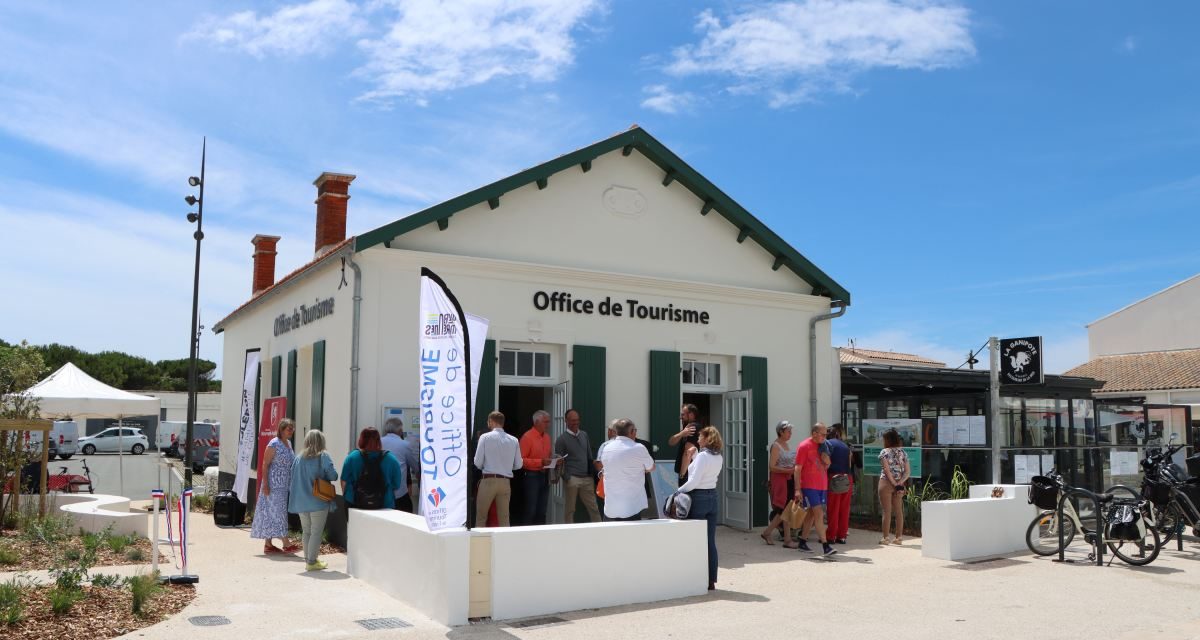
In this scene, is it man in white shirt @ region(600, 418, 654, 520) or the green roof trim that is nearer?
man in white shirt @ region(600, 418, 654, 520)

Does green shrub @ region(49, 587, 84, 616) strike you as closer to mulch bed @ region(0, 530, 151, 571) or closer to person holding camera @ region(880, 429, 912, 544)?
mulch bed @ region(0, 530, 151, 571)

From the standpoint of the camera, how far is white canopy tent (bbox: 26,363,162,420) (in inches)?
633

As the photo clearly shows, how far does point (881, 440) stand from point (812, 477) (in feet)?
10.7

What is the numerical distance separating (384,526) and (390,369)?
11.1ft

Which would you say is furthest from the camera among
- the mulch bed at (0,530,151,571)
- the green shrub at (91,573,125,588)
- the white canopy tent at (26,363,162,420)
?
the white canopy tent at (26,363,162,420)

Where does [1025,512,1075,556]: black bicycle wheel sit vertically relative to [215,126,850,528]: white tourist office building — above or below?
below

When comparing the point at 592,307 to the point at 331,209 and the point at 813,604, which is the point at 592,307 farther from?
the point at 813,604

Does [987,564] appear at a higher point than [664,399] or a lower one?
lower

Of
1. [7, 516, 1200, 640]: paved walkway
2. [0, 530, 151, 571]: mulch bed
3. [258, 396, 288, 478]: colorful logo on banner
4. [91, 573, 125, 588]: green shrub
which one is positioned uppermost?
[258, 396, 288, 478]: colorful logo on banner

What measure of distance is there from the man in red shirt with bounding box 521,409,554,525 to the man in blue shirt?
3666mm

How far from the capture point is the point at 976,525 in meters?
10.8

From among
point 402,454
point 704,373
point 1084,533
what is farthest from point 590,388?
point 1084,533

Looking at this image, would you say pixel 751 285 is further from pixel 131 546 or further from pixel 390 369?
pixel 131 546

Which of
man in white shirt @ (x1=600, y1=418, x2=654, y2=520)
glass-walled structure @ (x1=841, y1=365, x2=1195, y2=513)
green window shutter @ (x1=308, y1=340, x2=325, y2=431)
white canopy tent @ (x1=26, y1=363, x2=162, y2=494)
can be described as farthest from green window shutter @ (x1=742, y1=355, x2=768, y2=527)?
white canopy tent @ (x1=26, y1=363, x2=162, y2=494)
